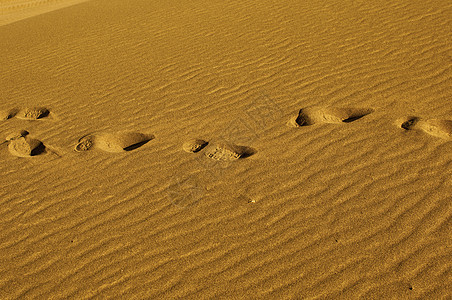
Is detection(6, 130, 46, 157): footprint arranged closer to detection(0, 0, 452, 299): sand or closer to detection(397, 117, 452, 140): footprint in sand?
detection(0, 0, 452, 299): sand

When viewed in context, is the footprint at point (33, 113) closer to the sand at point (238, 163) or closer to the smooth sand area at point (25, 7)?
the sand at point (238, 163)

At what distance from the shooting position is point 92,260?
2734mm

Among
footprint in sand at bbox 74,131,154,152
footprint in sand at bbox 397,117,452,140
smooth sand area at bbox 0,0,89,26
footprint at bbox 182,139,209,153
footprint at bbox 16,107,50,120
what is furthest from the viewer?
smooth sand area at bbox 0,0,89,26

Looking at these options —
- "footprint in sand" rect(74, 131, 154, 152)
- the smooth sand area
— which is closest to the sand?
"footprint in sand" rect(74, 131, 154, 152)

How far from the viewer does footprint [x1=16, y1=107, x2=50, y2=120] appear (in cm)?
447

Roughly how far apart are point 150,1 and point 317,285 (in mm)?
7043

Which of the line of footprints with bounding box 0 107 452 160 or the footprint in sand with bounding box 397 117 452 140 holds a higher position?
the line of footprints with bounding box 0 107 452 160

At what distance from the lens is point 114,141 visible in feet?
12.8

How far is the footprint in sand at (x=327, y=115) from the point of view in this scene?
3894 millimetres

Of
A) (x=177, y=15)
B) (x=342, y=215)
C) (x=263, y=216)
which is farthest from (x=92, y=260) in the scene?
(x=177, y=15)

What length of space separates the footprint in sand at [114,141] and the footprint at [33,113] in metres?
0.89

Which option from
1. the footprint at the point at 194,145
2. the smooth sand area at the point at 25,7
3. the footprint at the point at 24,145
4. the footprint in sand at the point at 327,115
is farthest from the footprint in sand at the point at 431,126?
the smooth sand area at the point at 25,7

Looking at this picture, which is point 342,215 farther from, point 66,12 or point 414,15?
point 66,12

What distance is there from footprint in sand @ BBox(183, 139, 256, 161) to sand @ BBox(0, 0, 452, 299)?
0.02 meters
